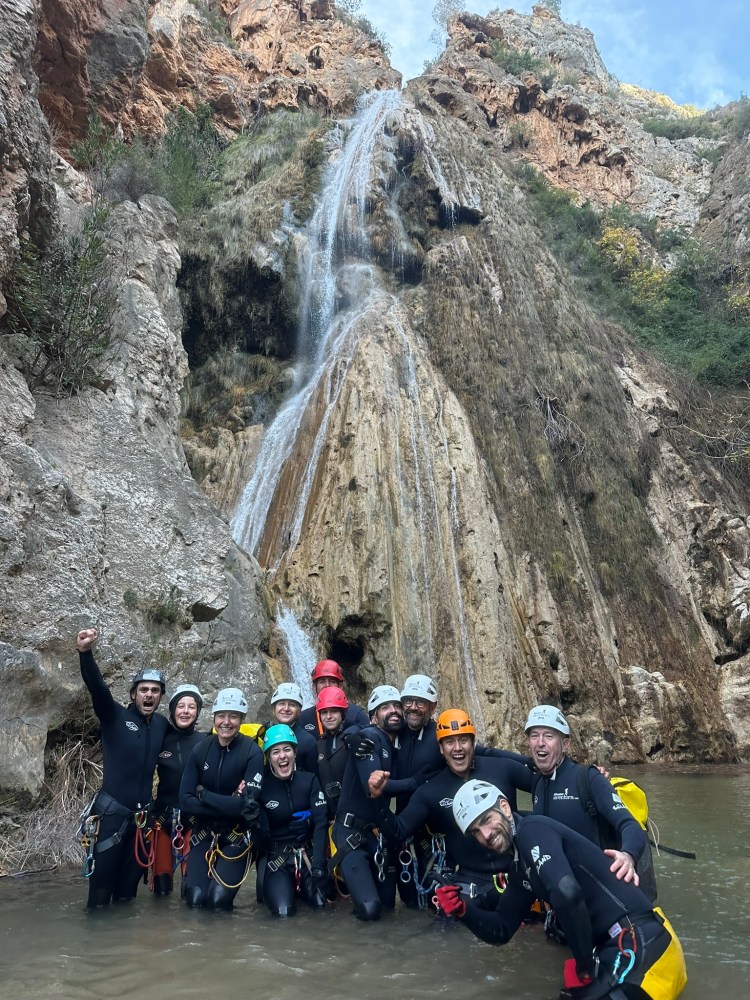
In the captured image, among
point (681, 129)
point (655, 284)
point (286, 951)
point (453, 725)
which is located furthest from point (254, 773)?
point (681, 129)

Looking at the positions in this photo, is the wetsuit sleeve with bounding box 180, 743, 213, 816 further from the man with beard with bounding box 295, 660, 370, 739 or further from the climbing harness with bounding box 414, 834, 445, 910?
the climbing harness with bounding box 414, 834, 445, 910

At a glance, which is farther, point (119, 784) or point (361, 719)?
point (361, 719)

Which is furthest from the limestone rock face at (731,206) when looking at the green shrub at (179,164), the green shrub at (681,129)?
the green shrub at (179,164)

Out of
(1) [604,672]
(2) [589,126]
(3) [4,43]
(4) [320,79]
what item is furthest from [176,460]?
(2) [589,126]

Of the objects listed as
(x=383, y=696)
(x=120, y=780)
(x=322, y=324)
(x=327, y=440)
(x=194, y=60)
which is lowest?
(x=120, y=780)

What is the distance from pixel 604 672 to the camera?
1532 cm

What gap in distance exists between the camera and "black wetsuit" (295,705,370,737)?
20.6 feet

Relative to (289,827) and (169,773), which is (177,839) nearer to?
(169,773)

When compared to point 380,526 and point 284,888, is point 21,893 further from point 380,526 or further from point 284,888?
point 380,526

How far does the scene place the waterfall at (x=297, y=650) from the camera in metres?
12.2

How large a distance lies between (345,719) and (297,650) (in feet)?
21.6

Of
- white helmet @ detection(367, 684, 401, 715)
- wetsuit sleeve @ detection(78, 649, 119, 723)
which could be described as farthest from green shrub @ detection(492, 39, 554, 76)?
wetsuit sleeve @ detection(78, 649, 119, 723)

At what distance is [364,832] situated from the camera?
529 centimetres

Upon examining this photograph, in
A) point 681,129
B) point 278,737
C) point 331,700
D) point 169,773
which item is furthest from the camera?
point 681,129
